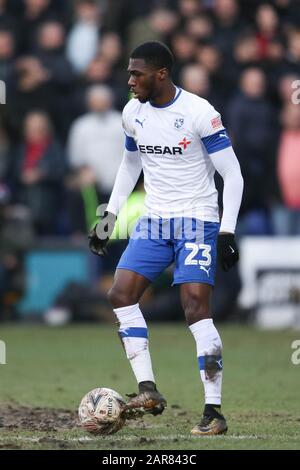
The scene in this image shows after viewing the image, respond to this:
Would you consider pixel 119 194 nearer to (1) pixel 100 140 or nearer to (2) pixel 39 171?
(1) pixel 100 140

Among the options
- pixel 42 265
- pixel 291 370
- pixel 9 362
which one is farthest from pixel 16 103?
pixel 291 370

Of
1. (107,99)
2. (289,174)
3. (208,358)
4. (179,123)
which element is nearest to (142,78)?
(179,123)

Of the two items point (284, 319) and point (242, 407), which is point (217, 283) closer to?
point (284, 319)

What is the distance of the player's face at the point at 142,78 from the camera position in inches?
308

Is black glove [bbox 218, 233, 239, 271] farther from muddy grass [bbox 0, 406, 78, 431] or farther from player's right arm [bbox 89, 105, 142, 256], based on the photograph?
muddy grass [bbox 0, 406, 78, 431]

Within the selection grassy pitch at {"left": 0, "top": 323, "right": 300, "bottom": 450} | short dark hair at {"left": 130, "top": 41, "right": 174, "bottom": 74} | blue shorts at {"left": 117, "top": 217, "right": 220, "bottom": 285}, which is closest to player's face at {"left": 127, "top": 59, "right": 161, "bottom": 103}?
short dark hair at {"left": 130, "top": 41, "right": 174, "bottom": 74}

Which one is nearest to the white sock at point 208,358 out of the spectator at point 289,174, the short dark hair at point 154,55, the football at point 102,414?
the football at point 102,414

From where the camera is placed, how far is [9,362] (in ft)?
39.9

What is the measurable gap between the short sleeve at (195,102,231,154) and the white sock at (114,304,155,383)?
1159mm

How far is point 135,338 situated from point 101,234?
78 centimetres

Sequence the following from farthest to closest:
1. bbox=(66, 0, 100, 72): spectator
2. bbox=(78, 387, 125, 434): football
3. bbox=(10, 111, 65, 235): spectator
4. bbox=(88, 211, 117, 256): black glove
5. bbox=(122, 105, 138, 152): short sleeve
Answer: bbox=(66, 0, 100, 72): spectator < bbox=(10, 111, 65, 235): spectator < bbox=(88, 211, 117, 256): black glove < bbox=(122, 105, 138, 152): short sleeve < bbox=(78, 387, 125, 434): football

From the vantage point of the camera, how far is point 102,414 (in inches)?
297

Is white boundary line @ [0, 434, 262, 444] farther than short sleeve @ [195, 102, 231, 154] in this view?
No

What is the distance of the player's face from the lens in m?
7.82
